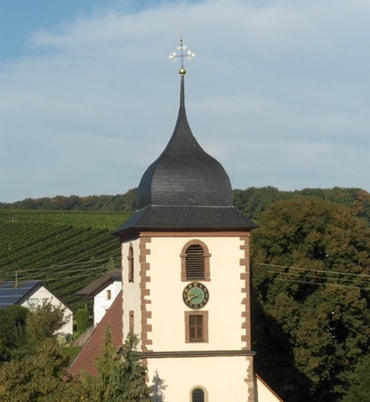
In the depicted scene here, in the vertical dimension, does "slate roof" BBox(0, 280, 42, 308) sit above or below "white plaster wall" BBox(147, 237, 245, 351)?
above

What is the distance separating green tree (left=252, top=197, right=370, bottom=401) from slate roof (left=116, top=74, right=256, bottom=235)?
42.4 feet

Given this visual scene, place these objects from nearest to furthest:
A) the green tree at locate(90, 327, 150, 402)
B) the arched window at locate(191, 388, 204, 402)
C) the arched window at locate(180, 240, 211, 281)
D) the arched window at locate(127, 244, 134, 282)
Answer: the green tree at locate(90, 327, 150, 402), the arched window at locate(191, 388, 204, 402), the arched window at locate(180, 240, 211, 281), the arched window at locate(127, 244, 134, 282)

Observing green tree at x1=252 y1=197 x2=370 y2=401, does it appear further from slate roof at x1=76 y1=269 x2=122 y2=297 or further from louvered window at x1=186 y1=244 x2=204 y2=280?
slate roof at x1=76 y1=269 x2=122 y2=297

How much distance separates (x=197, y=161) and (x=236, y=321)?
4.59 meters

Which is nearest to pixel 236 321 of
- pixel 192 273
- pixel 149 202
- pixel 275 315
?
pixel 192 273

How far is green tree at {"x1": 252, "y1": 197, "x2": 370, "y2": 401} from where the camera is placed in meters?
43.7

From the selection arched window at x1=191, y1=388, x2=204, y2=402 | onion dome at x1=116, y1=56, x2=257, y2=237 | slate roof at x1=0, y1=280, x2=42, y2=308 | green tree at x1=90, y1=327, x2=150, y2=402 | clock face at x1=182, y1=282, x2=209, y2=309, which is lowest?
arched window at x1=191, y1=388, x2=204, y2=402

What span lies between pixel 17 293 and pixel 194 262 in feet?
138

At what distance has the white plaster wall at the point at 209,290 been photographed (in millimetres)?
30812

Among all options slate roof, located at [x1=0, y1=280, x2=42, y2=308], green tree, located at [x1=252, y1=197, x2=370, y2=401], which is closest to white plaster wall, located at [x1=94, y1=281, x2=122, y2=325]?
slate roof, located at [x1=0, y1=280, x2=42, y2=308]

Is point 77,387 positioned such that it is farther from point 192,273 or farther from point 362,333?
point 362,333

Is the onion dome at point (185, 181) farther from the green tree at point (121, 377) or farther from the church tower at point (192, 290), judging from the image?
the green tree at point (121, 377)

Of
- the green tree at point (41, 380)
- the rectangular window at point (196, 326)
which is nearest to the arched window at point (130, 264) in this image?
the rectangular window at point (196, 326)

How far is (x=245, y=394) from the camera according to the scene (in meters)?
31.0
